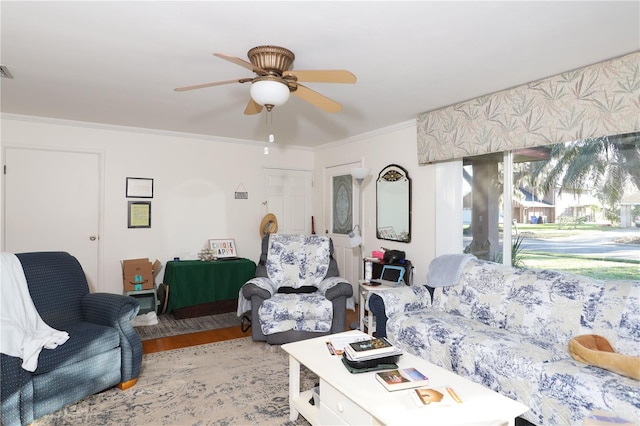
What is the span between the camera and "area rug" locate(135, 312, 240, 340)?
3920mm

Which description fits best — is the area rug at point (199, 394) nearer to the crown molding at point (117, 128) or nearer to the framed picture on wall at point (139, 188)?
the framed picture on wall at point (139, 188)

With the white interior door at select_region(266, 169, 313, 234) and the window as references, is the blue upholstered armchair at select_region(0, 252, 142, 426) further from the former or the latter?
the window

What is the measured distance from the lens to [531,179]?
3.31 m

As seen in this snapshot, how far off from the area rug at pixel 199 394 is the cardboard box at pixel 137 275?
4.22 ft

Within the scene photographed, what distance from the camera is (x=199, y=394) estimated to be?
2590 millimetres

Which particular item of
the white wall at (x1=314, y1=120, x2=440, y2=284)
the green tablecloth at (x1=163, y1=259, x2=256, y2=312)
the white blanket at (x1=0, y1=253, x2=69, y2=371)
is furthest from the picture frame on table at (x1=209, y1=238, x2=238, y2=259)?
the white blanket at (x1=0, y1=253, x2=69, y2=371)

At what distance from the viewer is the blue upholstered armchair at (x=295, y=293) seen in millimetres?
3422

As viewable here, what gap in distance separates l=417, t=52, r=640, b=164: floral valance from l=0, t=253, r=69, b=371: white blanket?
136 inches

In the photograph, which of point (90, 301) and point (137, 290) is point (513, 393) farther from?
point (137, 290)

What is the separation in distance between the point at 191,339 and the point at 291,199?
2.71m

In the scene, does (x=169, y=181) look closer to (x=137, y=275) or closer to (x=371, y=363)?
(x=137, y=275)

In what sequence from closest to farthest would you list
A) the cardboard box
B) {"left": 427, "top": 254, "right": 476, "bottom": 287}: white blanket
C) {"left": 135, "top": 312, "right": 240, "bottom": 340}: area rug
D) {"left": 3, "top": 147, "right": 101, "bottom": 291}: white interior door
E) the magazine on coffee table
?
the magazine on coffee table, {"left": 427, "top": 254, "right": 476, "bottom": 287}: white blanket, {"left": 135, "top": 312, "right": 240, "bottom": 340}: area rug, {"left": 3, "top": 147, "right": 101, "bottom": 291}: white interior door, the cardboard box

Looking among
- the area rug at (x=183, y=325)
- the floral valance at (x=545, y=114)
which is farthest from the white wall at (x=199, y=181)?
the area rug at (x=183, y=325)

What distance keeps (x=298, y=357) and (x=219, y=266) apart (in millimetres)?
2758
